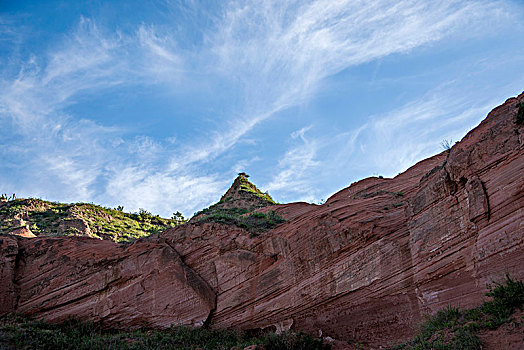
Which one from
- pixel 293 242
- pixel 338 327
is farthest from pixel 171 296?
pixel 338 327

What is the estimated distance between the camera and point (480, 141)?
1273 cm

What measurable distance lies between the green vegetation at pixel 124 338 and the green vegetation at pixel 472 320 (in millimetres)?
4231

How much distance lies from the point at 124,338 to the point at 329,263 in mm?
9118

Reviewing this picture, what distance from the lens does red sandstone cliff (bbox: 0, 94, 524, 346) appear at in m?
11.7

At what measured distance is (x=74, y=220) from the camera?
30000 mm

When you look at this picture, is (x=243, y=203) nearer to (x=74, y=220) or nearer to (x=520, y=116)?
(x=74, y=220)

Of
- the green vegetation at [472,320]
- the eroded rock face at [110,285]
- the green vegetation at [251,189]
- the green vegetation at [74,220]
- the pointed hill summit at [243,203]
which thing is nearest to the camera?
the green vegetation at [472,320]

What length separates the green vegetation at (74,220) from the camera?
29109mm

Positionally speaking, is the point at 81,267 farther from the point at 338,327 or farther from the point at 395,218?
the point at 395,218

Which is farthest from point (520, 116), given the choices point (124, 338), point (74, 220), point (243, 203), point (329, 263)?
point (74, 220)

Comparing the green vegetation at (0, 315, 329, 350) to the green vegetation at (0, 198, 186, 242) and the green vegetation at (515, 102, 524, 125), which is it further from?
the green vegetation at (0, 198, 186, 242)

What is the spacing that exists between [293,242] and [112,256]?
30.1 ft

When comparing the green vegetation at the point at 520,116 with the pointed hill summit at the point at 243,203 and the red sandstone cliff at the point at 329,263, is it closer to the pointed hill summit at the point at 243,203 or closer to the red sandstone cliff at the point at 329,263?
the red sandstone cliff at the point at 329,263

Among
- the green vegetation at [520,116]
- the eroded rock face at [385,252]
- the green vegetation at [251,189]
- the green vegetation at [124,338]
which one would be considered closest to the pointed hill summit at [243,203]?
the green vegetation at [251,189]
